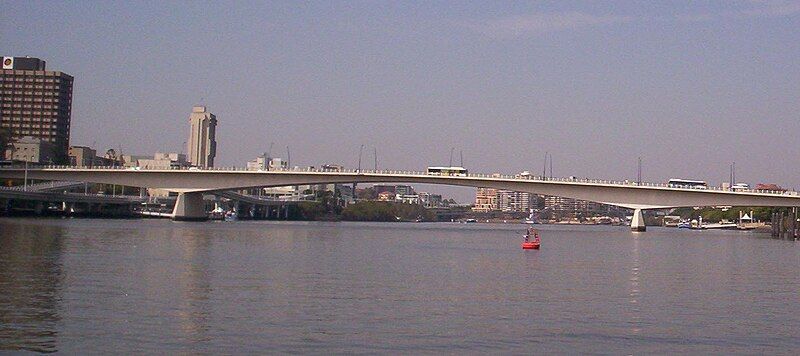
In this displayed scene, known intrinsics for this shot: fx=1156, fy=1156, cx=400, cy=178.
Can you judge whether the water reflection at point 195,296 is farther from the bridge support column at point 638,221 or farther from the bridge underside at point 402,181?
the bridge support column at point 638,221

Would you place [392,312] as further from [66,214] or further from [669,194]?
[66,214]

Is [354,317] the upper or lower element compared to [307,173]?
lower

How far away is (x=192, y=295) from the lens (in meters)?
33.9

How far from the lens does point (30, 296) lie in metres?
31.9

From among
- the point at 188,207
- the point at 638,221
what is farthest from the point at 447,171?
the point at 188,207

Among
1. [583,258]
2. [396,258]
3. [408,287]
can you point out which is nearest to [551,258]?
→ [583,258]

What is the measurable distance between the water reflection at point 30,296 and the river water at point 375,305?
0.05 meters

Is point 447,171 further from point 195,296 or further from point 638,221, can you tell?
point 195,296

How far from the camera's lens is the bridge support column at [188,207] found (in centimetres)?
13838

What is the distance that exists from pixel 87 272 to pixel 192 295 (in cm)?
913

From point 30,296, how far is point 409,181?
102 m

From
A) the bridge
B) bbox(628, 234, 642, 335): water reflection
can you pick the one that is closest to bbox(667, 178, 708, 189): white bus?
the bridge

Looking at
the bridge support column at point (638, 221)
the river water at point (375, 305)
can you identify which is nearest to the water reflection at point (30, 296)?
the river water at point (375, 305)

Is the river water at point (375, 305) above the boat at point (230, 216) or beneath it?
beneath
